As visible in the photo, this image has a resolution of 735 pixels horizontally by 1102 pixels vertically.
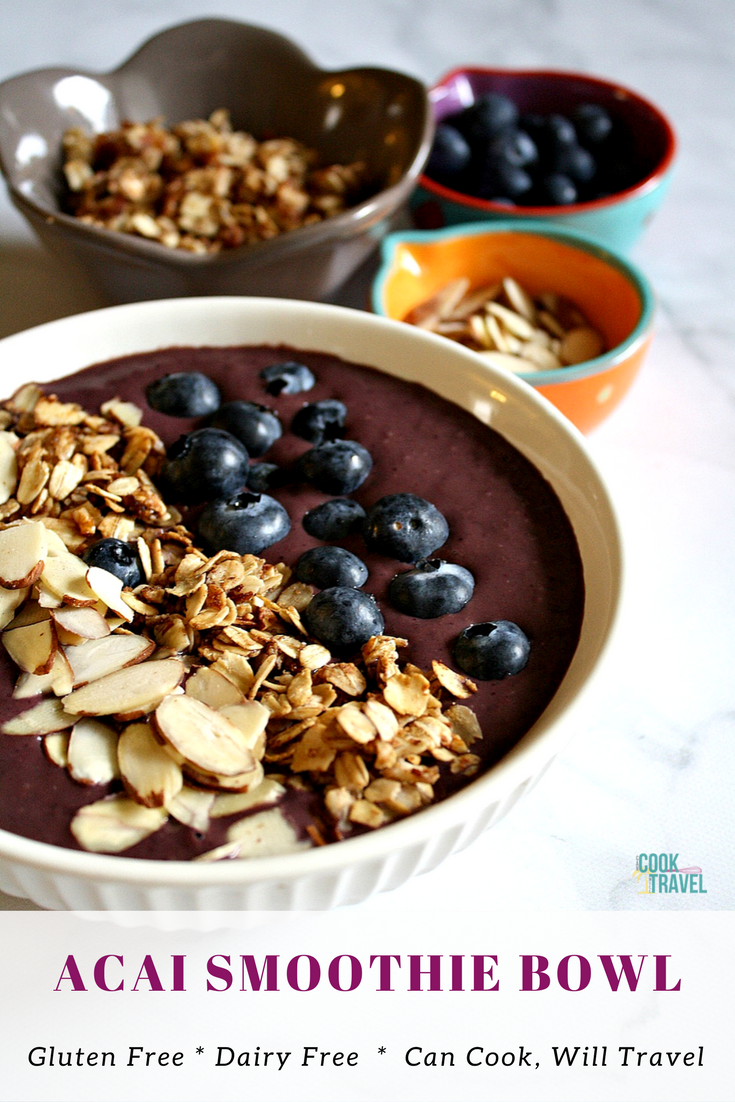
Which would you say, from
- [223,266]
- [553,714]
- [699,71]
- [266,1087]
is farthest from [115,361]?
[699,71]

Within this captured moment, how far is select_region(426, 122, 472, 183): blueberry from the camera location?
196 cm

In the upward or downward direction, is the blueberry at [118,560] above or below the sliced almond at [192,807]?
above

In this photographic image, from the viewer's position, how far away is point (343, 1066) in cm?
102

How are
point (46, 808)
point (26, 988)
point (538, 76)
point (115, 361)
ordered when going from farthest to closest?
1. point (538, 76)
2. point (115, 361)
3. point (26, 988)
4. point (46, 808)

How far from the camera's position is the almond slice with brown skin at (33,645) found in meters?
1.01

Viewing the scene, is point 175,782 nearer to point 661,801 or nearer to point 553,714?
point 553,714

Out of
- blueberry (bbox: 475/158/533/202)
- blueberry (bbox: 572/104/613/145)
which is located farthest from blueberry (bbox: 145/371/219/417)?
blueberry (bbox: 572/104/613/145)

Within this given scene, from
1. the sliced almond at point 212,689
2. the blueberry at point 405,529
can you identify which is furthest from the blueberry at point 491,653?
the sliced almond at point 212,689

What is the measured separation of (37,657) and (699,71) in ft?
7.95

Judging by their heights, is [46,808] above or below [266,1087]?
above

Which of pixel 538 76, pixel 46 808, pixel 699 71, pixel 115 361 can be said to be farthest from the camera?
pixel 699 71

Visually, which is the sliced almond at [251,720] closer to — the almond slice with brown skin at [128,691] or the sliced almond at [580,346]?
the almond slice with brown skin at [128,691]

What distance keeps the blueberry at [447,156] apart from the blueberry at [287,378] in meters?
0.81

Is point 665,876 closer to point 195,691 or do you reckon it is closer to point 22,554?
point 195,691
